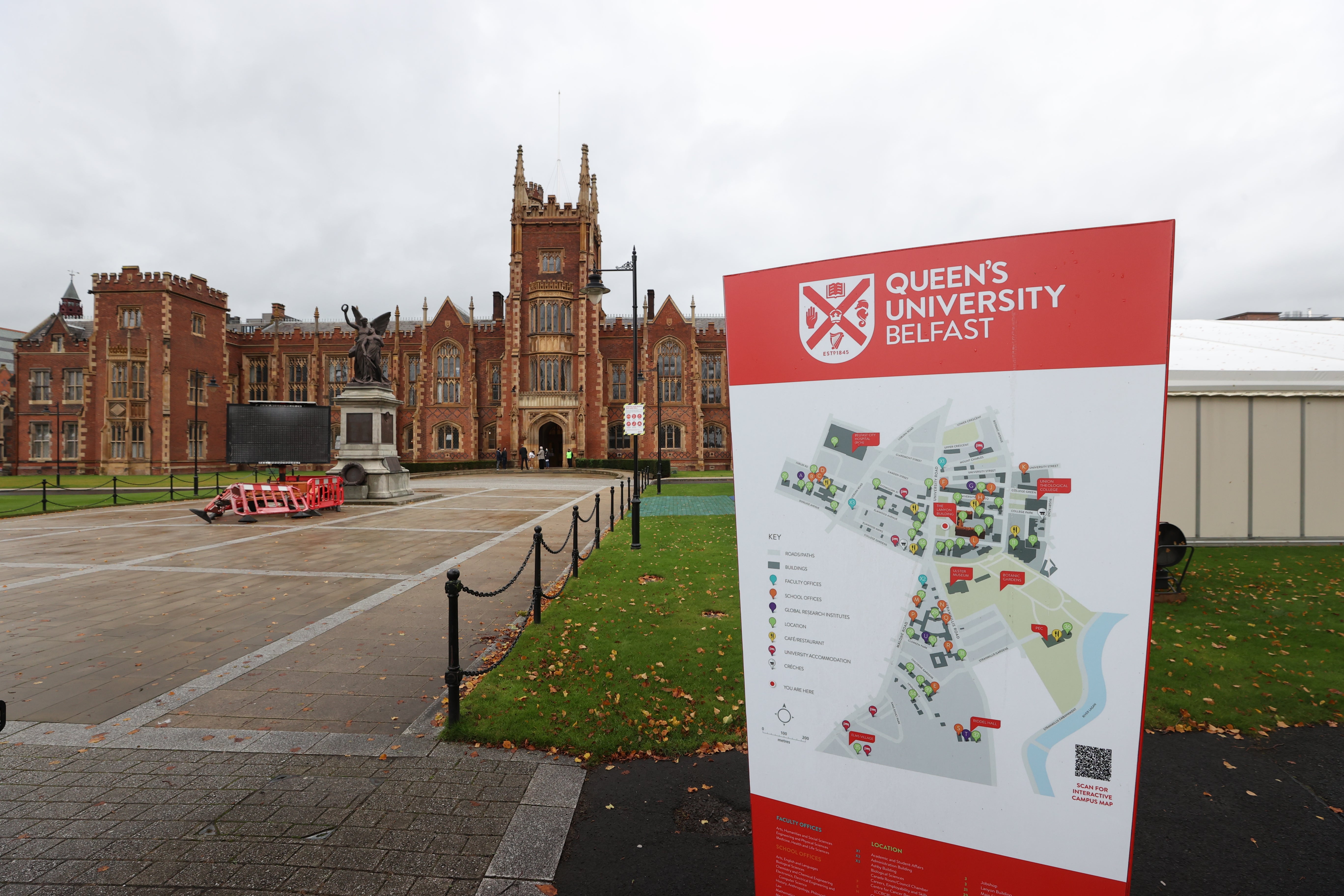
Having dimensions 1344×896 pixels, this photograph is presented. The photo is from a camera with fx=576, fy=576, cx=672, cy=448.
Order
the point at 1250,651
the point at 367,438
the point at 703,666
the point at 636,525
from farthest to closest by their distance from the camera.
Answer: the point at 367,438 → the point at 636,525 → the point at 1250,651 → the point at 703,666

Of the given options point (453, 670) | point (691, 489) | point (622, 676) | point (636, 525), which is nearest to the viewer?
point (453, 670)

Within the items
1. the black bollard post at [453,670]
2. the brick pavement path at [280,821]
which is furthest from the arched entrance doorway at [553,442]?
the brick pavement path at [280,821]

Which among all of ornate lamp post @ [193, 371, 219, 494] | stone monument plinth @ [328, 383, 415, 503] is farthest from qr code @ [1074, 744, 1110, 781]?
ornate lamp post @ [193, 371, 219, 494]

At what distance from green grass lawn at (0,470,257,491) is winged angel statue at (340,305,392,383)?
11.1 meters

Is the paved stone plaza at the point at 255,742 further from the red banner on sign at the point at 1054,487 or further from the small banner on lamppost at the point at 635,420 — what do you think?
the small banner on lamppost at the point at 635,420

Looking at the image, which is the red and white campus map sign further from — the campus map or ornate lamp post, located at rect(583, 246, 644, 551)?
ornate lamp post, located at rect(583, 246, 644, 551)

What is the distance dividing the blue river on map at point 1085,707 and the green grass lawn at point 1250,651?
3.61 metres

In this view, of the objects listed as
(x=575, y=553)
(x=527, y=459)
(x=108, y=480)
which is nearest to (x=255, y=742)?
(x=575, y=553)

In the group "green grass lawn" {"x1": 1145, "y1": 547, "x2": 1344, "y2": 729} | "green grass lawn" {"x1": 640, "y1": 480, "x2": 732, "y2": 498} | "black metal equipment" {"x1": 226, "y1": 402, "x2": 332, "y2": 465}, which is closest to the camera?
"green grass lawn" {"x1": 1145, "y1": 547, "x2": 1344, "y2": 729}

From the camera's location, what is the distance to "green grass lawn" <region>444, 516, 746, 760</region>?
409cm

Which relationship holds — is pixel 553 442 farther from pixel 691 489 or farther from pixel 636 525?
pixel 636 525

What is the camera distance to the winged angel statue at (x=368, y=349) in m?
19.8

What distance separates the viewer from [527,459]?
4184 cm

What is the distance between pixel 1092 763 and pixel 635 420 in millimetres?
13676
